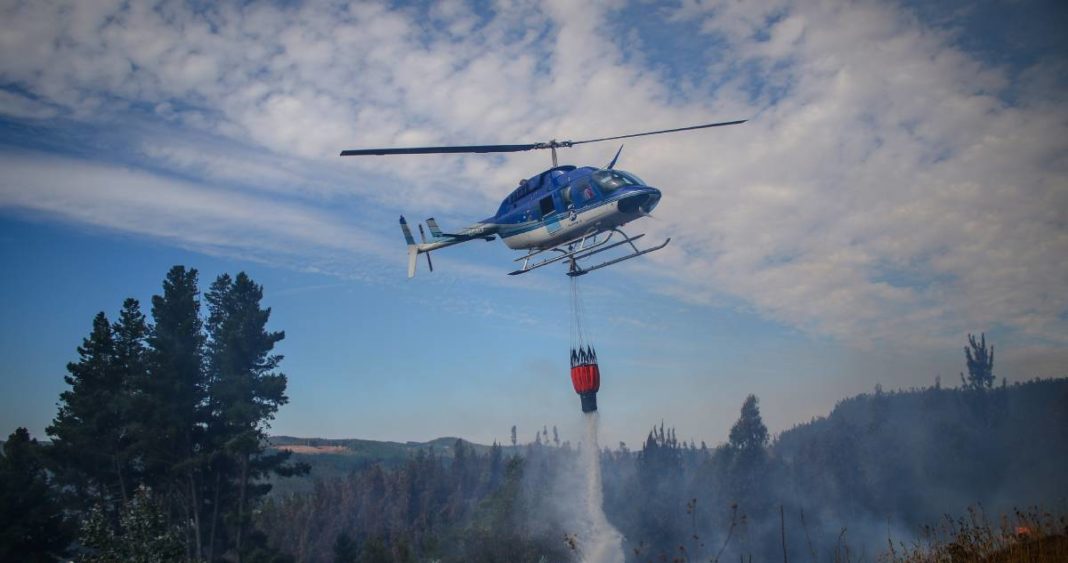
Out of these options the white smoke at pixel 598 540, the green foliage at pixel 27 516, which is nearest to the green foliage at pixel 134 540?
the green foliage at pixel 27 516

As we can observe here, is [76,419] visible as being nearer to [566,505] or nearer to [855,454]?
[566,505]

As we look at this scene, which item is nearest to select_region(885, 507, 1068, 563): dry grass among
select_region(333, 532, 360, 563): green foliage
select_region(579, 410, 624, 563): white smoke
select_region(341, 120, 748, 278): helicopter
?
select_region(341, 120, 748, 278): helicopter

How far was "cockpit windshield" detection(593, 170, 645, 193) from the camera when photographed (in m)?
26.0

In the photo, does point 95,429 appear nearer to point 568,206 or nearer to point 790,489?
point 568,206

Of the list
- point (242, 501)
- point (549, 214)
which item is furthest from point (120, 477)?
point (549, 214)

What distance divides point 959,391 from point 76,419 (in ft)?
690

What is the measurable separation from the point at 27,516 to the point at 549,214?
35738 mm

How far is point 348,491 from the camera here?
159m

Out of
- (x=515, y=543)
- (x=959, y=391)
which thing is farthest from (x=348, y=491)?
(x=959, y=391)

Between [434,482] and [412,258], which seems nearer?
[412,258]

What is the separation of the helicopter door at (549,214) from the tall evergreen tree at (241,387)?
92.6 feet

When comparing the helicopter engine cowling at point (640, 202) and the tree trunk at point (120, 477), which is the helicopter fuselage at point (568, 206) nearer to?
the helicopter engine cowling at point (640, 202)

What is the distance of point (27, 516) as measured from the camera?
37250 mm

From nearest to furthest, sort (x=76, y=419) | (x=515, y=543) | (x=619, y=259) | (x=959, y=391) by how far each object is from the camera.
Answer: (x=619, y=259) < (x=76, y=419) < (x=515, y=543) < (x=959, y=391)
